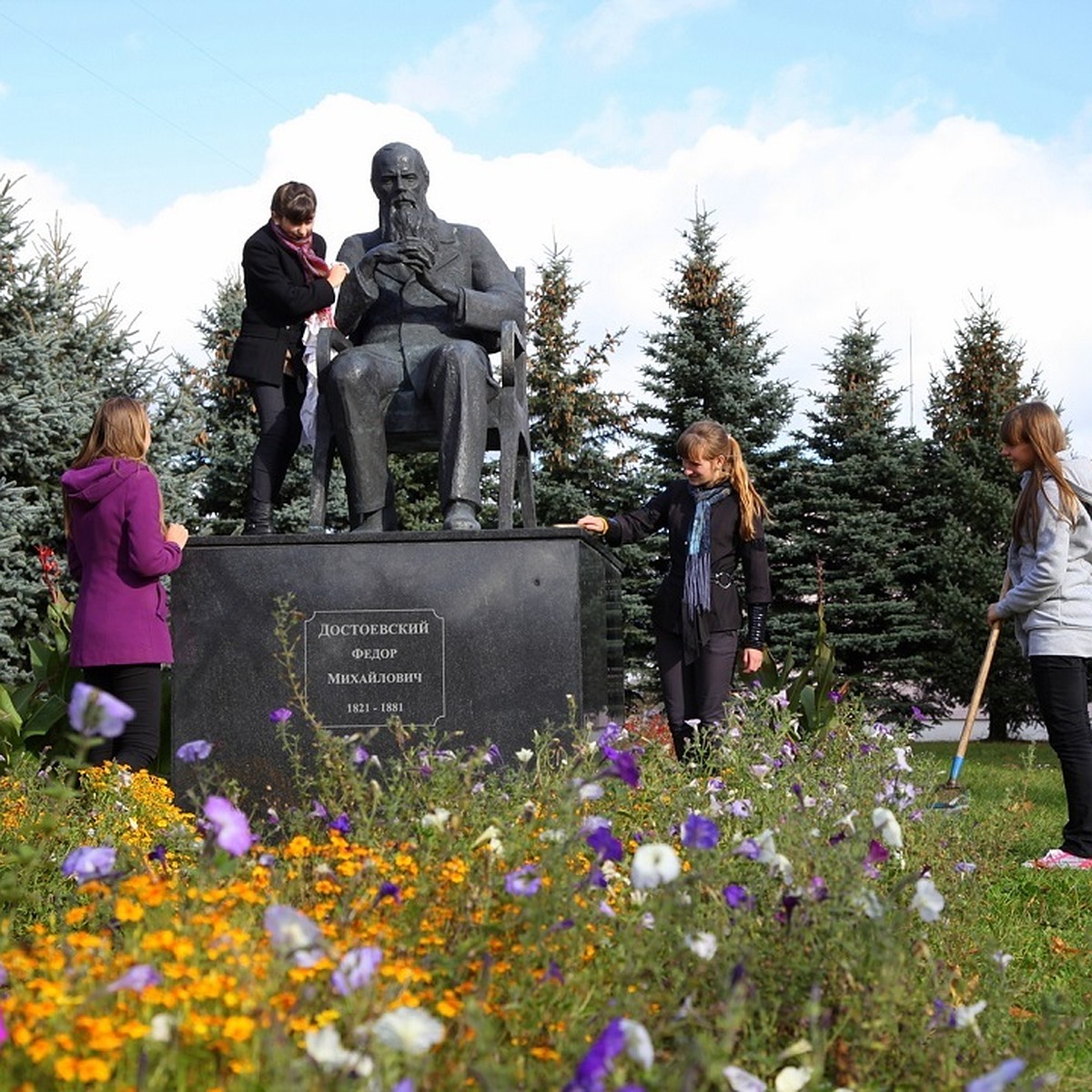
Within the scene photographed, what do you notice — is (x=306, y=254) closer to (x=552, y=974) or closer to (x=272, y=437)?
(x=272, y=437)

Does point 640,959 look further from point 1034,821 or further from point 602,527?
point 1034,821

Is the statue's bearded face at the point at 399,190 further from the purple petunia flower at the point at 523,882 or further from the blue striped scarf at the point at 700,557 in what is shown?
the purple petunia flower at the point at 523,882

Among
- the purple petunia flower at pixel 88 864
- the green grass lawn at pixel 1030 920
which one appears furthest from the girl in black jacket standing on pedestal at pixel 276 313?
the purple petunia flower at pixel 88 864

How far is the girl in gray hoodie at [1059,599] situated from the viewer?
5.23m

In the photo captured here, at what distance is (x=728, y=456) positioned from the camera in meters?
6.36

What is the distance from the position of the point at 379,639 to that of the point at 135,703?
0.98m

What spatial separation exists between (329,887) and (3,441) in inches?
351

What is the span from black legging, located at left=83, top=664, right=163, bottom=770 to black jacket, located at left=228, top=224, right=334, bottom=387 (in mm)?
1724

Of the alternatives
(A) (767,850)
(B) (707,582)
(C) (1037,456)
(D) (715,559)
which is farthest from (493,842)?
(D) (715,559)

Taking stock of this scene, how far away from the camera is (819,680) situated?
8.97 meters

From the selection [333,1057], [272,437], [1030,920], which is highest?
[272,437]

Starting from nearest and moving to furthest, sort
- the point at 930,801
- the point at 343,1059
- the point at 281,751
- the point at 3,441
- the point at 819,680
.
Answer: the point at 343,1059 → the point at 930,801 → the point at 281,751 → the point at 819,680 → the point at 3,441

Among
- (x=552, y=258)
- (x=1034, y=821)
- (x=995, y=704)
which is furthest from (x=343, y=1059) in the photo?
(x=552, y=258)

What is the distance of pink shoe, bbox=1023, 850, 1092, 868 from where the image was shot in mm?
5195
